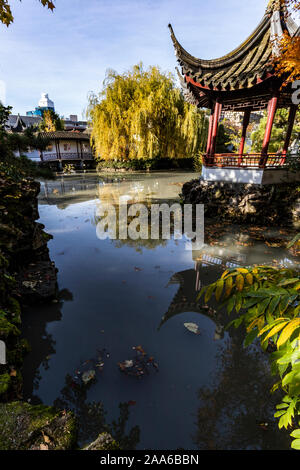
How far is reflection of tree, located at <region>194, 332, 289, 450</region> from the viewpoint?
2119mm

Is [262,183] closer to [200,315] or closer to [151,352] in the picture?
[200,315]

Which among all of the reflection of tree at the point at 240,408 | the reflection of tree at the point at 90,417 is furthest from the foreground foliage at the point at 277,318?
the reflection of tree at the point at 90,417

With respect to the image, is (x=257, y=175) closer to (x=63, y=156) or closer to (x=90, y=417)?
(x=90, y=417)

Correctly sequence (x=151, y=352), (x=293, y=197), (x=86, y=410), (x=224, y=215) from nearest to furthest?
(x=86, y=410)
(x=151, y=352)
(x=293, y=197)
(x=224, y=215)

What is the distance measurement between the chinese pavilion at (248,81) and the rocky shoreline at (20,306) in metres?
7.12

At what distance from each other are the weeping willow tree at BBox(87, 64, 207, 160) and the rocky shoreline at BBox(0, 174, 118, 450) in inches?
595

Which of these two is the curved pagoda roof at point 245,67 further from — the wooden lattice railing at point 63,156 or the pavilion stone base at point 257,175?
the wooden lattice railing at point 63,156

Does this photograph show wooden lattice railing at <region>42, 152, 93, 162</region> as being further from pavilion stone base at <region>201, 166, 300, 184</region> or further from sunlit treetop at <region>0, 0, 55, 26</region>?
sunlit treetop at <region>0, 0, 55, 26</region>

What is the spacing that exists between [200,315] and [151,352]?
3.72ft

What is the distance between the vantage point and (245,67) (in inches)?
329

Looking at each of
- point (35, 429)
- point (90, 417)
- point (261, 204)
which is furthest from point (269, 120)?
point (35, 429)

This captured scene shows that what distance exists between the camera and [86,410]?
2.40 m

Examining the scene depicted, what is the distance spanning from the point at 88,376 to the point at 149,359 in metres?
0.78
